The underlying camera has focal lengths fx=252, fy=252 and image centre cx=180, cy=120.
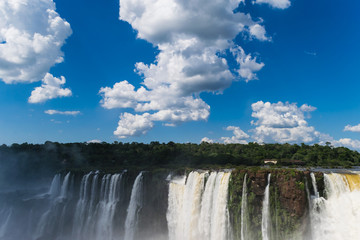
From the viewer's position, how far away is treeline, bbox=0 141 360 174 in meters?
41.1

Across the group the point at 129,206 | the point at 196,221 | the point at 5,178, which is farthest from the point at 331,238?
the point at 5,178

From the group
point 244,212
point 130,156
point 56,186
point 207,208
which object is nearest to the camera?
point 244,212

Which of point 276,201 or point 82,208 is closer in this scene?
point 276,201

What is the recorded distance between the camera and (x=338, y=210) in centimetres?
1544

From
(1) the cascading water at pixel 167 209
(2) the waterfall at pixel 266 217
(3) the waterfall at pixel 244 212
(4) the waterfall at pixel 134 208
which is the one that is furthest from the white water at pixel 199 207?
(4) the waterfall at pixel 134 208

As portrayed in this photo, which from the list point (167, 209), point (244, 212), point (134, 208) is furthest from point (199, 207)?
point (134, 208)

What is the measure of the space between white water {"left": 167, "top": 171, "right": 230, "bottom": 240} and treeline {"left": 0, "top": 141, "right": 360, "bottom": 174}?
16.4m

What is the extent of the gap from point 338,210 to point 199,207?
33.8 ft

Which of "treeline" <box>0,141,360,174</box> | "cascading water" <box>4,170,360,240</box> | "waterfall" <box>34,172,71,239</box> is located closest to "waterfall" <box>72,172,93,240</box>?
"cascading water" <box>4,170,360,240</box>

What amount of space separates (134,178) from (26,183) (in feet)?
102

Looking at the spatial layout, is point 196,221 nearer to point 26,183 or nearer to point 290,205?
point 290,205

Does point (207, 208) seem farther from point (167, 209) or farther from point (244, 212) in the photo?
point (167, 209)

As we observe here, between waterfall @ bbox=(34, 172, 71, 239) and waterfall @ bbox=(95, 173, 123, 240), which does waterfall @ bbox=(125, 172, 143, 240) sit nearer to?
waterfall @ bbox=(95, 173, 123, 240)

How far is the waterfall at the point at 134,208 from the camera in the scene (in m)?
25.5
